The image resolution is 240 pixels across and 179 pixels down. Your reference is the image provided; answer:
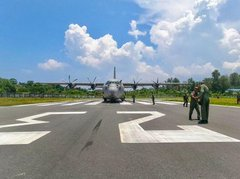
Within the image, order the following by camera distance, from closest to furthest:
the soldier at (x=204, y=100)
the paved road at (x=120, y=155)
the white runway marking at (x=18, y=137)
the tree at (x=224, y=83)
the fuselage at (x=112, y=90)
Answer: the paved road at (x=120, y=155), the white runway marking at (x=18, y=137), the soldier at (x=204, y=100), the fuselage at (x=112, y=90), the tree at (x=224, y=83)

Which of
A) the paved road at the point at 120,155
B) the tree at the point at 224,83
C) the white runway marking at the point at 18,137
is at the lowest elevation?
the white runway marking at the point at 18,137

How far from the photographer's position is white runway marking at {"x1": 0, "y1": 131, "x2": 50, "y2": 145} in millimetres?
9513

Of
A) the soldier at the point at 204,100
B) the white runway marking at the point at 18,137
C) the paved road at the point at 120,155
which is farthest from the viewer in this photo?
the soldier at the point at 204,100

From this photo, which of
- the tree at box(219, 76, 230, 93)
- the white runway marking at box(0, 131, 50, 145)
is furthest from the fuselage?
the tree at box(219, 76, 230, 93)

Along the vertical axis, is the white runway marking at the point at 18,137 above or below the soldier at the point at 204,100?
below

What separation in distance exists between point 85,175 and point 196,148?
11.2ft

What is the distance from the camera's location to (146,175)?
5875 millimetres

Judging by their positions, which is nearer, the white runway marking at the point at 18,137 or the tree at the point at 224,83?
the white runway marking at the point at 18,137

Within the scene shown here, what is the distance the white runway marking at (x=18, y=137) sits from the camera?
951cm

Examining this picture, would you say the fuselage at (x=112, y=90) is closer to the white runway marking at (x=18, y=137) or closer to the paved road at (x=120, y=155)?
the white runway marking at (x=18, y=137)

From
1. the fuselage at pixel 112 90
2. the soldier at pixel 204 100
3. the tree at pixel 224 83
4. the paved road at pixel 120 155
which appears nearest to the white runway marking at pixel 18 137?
the paved road at pixel 120 155

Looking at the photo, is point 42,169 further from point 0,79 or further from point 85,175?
point 0,79

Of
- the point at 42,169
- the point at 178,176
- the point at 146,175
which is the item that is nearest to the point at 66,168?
the point at 42,169

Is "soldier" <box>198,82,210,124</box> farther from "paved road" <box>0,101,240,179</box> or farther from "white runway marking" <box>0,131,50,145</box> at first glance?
"white runway marking" <box>0,131,50,145</box>
